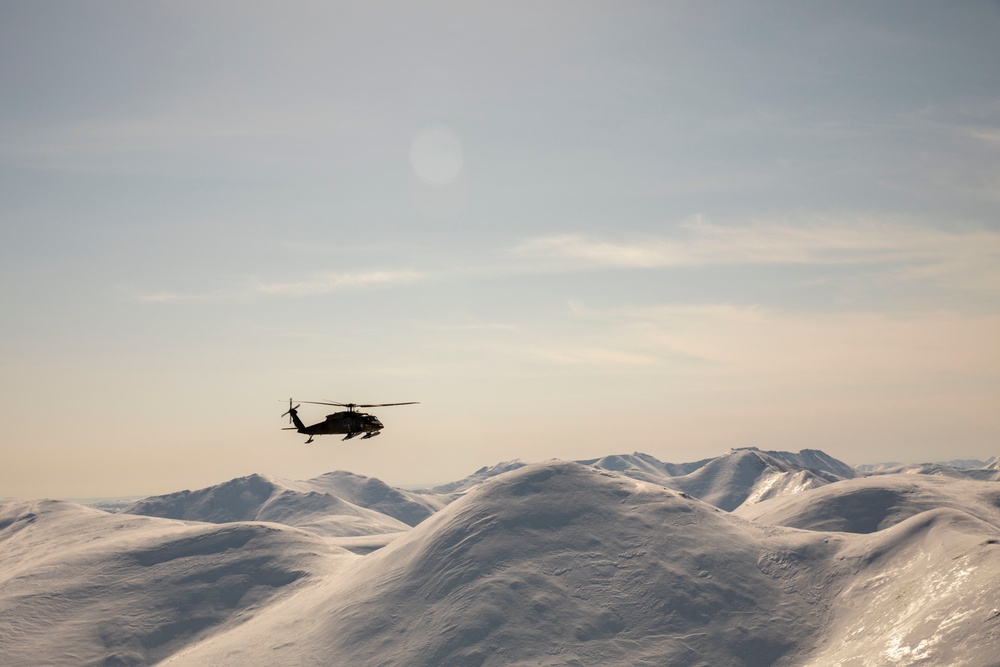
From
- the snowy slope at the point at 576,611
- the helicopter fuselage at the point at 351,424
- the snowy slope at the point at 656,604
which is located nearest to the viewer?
the helicopter fuselage at the point at 351,424

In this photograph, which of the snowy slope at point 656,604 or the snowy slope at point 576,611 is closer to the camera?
the snowy slope at point 656,604

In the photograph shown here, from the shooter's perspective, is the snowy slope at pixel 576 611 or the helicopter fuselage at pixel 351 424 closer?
the helicopter fuselage at pixel 351 424

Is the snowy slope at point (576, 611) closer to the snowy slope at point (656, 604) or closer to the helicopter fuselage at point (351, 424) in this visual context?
the snowy slope at point (656, 604)

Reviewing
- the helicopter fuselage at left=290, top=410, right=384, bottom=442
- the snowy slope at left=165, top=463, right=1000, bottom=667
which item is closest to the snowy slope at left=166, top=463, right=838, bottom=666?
the snowy slope at left=165, top=463, right=1000, bottom=667

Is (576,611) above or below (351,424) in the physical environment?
below

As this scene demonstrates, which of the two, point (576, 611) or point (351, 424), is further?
point (576, 611)

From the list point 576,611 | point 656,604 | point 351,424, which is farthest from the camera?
point 656,604

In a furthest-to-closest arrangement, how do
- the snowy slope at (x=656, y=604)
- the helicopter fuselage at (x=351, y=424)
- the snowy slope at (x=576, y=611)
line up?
1. the snowy slope at (x=576, y=611)
2. the snowy slope at (x=656, y=604)
3. the helicopter fuselage at (x=351, y=424)

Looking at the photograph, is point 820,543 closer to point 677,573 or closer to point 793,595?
point 793,595

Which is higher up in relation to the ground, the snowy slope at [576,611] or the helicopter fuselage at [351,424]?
the helicopter fuselage at [351,424]

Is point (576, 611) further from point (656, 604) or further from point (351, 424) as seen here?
point (351, 424)

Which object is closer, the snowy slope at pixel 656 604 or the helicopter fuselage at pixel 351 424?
the helicopter fuselage at pixel 351 424

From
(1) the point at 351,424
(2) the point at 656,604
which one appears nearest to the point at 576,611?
(2) the point at 656,604

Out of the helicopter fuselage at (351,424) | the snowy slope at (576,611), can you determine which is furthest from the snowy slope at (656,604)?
the helicopter fuselage at (351,424)
